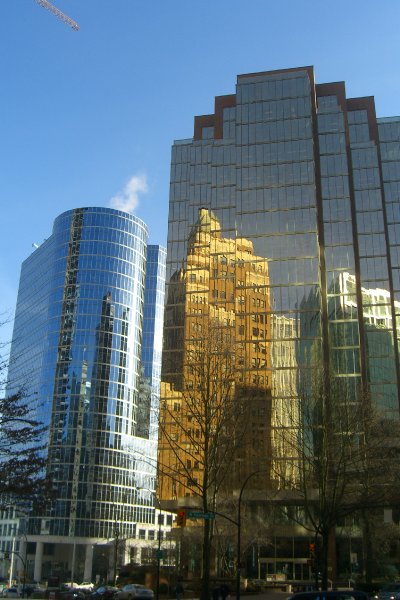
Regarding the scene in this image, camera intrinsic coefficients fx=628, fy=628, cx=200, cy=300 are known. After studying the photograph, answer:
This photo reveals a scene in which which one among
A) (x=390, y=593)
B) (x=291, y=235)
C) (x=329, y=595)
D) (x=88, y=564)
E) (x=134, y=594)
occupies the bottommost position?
(x=88, y=564)

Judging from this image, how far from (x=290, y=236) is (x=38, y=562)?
264 feet

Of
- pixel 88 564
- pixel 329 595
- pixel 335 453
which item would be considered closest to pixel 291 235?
pixel 335 453

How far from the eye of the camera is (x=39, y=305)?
479 ft

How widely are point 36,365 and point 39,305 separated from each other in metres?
15.5

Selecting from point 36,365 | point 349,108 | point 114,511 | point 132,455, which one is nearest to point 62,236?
point 36,365

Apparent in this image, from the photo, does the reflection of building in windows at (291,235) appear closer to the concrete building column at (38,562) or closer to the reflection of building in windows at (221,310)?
the reflection of building in windows at (221,310)

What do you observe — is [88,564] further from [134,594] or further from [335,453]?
[335,453]

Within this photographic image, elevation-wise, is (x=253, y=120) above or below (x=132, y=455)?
above

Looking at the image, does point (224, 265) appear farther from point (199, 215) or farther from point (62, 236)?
point (62, 236)

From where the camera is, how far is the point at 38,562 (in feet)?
395

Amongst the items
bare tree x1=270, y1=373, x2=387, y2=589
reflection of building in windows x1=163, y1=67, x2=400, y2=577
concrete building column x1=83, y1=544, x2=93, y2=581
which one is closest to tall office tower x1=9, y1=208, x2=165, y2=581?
concrete building column x1=83, y1=544, x2=93, y2=581

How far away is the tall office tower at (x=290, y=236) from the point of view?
271 feet

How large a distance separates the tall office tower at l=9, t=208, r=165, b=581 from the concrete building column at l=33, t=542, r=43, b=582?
0.19 meters

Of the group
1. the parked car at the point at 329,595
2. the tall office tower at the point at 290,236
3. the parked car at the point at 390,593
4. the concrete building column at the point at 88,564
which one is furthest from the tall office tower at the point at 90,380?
the parked car at the point at 329,595
